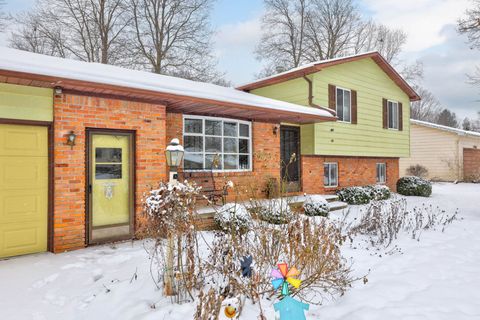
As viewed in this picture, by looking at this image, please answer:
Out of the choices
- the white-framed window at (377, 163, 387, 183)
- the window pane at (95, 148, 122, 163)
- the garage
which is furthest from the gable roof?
the garage

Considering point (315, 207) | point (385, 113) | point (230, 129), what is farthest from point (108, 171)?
point (385, 113)

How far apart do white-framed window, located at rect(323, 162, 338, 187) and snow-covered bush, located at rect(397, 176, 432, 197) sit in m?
3.69

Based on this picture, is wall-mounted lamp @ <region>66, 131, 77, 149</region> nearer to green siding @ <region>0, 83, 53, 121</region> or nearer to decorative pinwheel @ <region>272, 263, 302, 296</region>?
green siding @ <region>0, 83, 53, 121</region>

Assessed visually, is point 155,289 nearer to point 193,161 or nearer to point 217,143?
point 193,161

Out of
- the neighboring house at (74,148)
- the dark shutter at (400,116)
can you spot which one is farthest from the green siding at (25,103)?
the dark shutter at (400,116)

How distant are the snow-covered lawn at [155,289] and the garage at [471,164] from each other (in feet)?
53.4

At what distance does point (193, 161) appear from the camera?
8.21 meters

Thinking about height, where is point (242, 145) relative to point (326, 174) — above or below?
above

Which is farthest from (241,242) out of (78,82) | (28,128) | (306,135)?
(306,135)

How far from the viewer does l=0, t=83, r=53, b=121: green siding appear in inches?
199

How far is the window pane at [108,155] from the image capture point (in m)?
6.02

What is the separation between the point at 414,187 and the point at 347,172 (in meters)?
3.20

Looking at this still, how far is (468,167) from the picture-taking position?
63.1 ft

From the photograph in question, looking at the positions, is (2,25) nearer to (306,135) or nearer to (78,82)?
(78,82)
